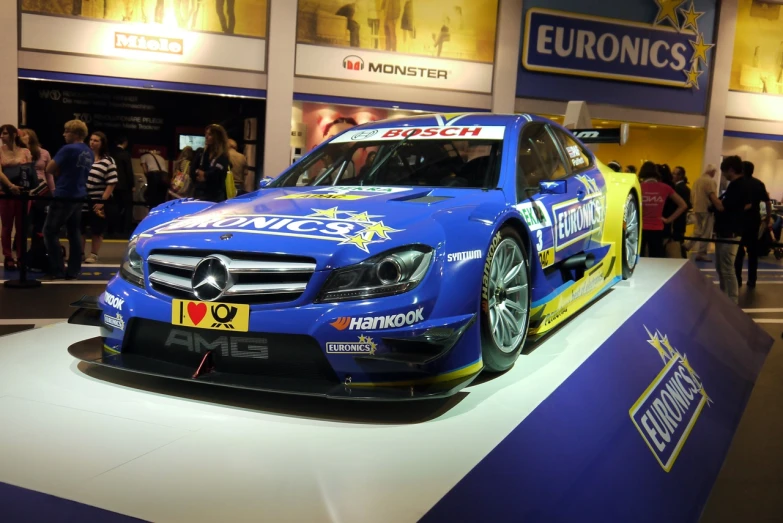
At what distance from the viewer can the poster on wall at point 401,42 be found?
1188 cm

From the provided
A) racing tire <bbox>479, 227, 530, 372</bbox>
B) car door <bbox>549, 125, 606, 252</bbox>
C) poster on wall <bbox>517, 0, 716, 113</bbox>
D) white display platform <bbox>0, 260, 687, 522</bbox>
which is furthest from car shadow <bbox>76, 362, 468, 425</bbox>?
poster on wall <bbox>517, 0, 716, 113</bbox>

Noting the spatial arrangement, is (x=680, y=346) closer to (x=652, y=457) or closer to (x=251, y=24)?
(x=652, y=457)

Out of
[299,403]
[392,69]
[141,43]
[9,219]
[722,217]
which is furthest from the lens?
[392,69]

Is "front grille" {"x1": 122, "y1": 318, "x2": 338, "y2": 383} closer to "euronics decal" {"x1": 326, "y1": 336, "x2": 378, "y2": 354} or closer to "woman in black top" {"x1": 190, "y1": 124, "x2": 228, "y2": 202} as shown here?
"euronics decal" {"x1": 326, "y1": 336, "x2": 378, "y2": 354}

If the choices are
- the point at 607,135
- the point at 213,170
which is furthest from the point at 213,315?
the point at 607,135

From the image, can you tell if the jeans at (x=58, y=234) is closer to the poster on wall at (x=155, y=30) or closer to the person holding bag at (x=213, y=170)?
the person holding bag at (x=213, y=170)

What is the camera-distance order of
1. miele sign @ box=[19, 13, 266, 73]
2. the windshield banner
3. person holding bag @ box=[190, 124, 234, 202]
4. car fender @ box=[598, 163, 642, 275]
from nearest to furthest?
the windshield banner → car fender @ box=[598, 163, 642, 275] → person holding bag @ box=[190, 124, 234, 202] → miele sign @ box=[19, 13, 266, 73]

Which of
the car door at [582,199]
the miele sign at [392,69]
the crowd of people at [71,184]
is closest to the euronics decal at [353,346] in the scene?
the car door at [582,199]

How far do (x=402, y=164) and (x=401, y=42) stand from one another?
916 centimetres

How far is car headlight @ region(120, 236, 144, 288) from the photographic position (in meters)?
2.82

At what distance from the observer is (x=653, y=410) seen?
3.16m

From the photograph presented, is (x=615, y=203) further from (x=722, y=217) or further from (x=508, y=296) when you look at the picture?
(x=722, y=217)

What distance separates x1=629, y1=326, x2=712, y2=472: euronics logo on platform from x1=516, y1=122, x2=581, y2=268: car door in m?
0.71

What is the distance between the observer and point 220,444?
2295mm
